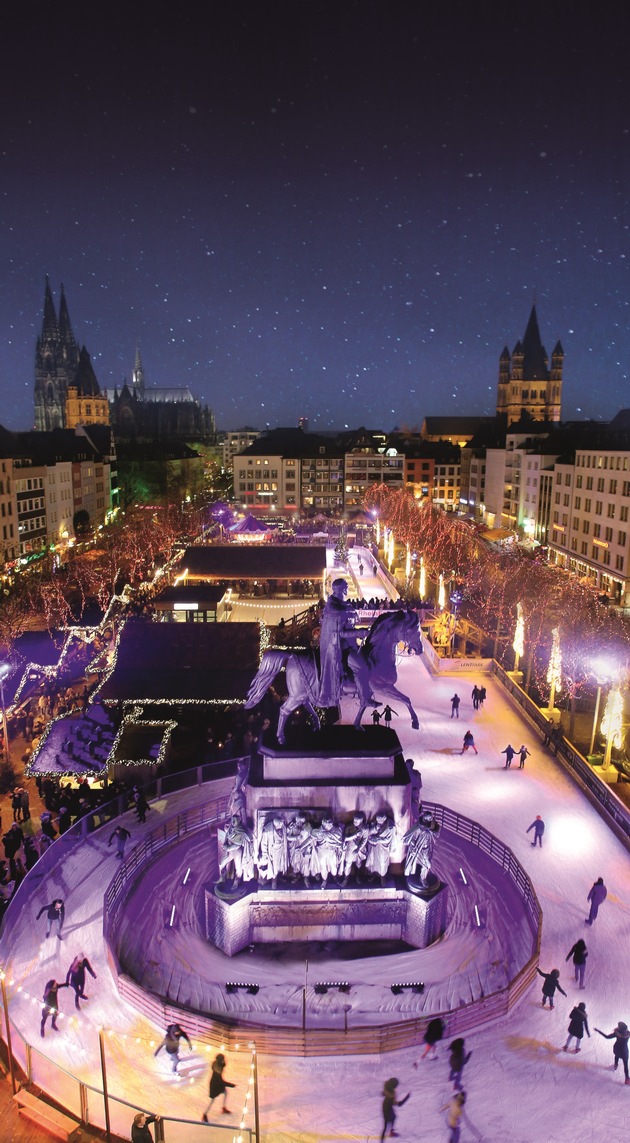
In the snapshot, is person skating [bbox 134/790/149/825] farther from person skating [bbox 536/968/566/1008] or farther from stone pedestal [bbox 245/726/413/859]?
person skating [bbox 536/968/566/1008]

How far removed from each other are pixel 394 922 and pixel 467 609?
1541 inches

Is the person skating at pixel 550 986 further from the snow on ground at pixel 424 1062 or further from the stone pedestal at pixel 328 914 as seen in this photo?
the stone pedestal at pixel 328 914

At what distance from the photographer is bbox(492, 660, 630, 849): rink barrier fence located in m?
21.9

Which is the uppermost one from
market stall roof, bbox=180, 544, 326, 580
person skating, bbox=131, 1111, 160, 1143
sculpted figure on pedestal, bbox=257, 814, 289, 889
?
market stall roof, bbox=180, 544, 326, 580

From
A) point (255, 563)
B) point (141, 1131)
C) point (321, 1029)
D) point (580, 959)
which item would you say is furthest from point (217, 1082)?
point (255, 563)

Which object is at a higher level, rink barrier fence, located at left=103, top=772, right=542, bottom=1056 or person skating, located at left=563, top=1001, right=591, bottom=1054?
person skating, located at left=563, top=1001, right=591, bottom=1054

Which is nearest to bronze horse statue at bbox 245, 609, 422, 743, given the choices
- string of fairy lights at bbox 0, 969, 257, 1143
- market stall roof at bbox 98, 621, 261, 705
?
string of fairy lights at bbox 0, 969, 257, 1143

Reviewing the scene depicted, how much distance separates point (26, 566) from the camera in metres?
72.4

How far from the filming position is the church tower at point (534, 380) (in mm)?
158875

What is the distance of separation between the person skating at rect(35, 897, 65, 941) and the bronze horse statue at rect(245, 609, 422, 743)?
6731mm

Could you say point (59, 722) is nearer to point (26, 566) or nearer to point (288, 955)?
point (288, 955)

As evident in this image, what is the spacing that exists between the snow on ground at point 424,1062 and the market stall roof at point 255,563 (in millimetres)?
36332

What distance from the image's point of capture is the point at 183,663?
31328 mm

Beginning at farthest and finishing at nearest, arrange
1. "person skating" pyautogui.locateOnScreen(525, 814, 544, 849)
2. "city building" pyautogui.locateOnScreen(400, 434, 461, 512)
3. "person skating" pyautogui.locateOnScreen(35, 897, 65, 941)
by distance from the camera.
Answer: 1. "city building" pyautogui.locateOnScreen(400, 434, 461, 512)
2. "person skating" pyautogui.locateOnScreen(525, 814, 544, 849)
3. "person skating" pyautogui.locateOnScreen(35, 897, 65, 941)
